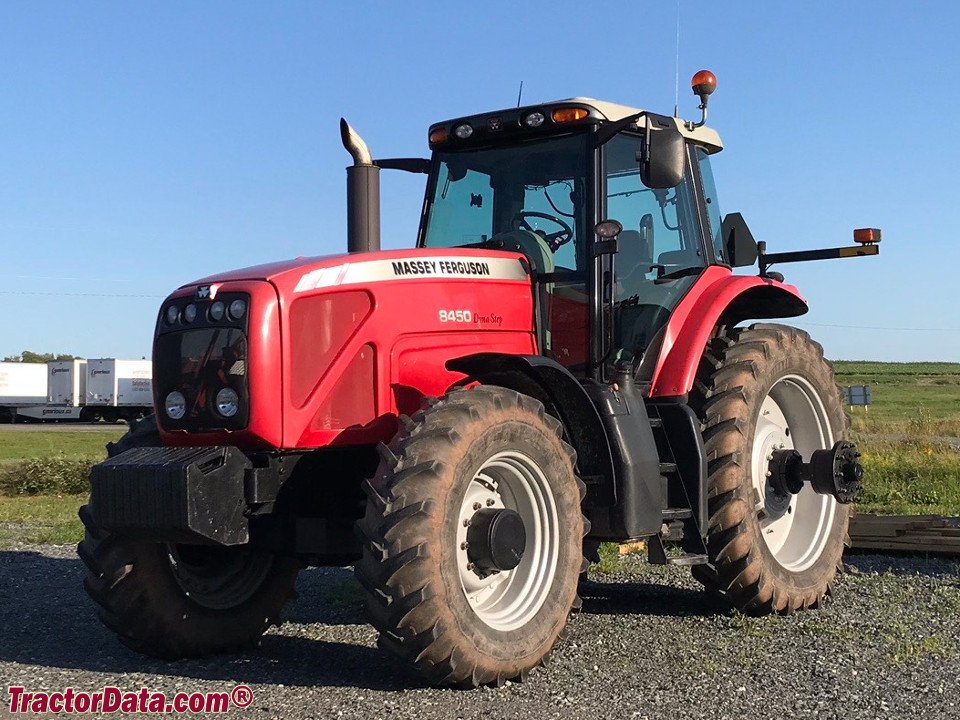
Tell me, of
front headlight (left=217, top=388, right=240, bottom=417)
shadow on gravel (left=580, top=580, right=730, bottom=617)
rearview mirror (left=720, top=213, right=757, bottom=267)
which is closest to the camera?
front headlight (left=217, top=388, right=240, bottom=417)

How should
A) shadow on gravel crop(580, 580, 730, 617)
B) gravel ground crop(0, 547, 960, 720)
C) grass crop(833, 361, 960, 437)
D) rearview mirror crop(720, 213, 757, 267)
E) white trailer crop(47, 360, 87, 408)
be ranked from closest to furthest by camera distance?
gravel ground crop(0, 547, 960, 720) → shadow on gravel crop(580, 580, 730, 617) → rearview mirror crop(720, 213, 757, 267) → grass crop(833, 361, 960, 437) → white trailer crop(47, 360, 87, 408)

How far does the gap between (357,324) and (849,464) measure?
3.30 m

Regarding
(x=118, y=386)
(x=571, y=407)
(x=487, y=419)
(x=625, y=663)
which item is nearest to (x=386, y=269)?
(x=487, y=419)

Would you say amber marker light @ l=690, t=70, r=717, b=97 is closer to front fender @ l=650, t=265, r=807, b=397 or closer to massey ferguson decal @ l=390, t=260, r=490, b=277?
front fender @ l=650, t=265, r=807, b=397

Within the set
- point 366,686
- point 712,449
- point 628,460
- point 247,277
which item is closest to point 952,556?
point 712,449

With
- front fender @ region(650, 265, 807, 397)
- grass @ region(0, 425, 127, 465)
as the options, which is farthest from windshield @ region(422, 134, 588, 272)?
grass @ region(0, 425, 127, 465)

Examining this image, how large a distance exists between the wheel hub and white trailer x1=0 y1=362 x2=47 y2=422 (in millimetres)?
50863

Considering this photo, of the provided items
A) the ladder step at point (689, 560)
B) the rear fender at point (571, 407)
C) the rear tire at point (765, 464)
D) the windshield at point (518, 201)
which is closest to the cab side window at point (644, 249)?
the windshield at point (518, 201)

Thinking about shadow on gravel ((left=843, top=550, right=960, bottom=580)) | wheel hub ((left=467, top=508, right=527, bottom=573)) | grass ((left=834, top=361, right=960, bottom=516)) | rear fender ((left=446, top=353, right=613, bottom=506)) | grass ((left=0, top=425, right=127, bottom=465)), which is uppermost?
rear fender ((left=446, top=353, right=613, bottom=506))

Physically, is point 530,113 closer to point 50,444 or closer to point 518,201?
point 518,201

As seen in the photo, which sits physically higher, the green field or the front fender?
the front fender

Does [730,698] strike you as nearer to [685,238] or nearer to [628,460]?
[628,460]

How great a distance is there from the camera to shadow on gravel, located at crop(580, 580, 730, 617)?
660cm

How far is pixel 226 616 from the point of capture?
569 centimetres
